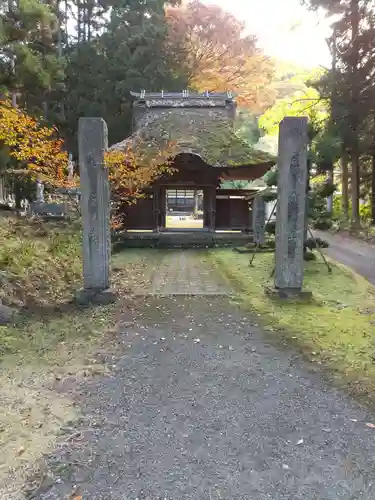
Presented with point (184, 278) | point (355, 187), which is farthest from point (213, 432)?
point (355, 187)

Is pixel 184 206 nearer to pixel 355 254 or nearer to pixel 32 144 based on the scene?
→ pixel 355 254

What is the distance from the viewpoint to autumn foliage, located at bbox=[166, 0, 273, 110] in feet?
64.6

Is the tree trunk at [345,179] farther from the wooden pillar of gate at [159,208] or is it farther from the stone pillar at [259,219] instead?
the wooden pillar of gate at [159,208]

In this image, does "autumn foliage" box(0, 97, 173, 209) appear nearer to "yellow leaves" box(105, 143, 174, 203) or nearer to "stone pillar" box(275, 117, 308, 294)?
"yellow leaves" box(105, 143, 174, 203)

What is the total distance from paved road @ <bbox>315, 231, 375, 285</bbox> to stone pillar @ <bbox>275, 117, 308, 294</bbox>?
283 centimetres

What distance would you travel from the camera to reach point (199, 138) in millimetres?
13766

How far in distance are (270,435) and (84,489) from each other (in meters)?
1.34

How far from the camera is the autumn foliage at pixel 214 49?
19688mm

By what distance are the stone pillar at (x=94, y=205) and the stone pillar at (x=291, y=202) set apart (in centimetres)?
276

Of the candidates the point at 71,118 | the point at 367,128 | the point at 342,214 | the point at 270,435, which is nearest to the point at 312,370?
the point at 270,435

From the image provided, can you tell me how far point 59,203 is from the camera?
1366 centimetres

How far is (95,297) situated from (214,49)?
56.7 ft

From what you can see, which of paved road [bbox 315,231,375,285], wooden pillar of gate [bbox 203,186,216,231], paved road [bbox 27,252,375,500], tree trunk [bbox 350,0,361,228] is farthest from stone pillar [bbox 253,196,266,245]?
paved road [bbox 27,252,375,500]

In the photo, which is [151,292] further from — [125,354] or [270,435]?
[270,435]
